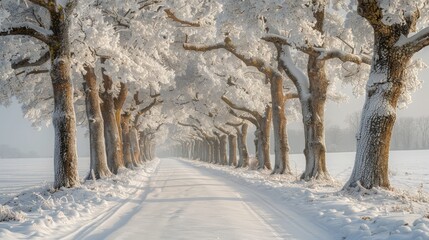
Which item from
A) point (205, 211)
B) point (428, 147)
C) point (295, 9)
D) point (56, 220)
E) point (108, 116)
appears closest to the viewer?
point (56, 220)

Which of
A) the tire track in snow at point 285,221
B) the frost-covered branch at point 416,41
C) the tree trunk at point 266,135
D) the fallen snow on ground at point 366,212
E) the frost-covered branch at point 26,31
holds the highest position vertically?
the frost-covered branch at point 26,31

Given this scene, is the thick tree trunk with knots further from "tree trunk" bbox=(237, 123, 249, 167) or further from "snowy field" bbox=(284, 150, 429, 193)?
"snowy field" bbox=(284, 150, 429, 193)

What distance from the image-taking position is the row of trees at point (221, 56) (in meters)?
11.0

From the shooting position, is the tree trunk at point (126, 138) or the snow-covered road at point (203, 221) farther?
the tree trunk at point (126, 138)

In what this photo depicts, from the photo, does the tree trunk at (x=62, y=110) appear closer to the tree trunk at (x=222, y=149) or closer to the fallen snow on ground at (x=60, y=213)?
the fallen snow on ground at (x=60, y=213)

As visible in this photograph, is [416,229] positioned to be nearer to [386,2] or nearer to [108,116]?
[386,2]

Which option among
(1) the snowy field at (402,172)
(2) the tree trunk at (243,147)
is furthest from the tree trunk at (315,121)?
(2) the tree trunk at (243,147)

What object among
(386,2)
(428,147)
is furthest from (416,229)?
Result: (428,147)

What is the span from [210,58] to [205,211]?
16.0 meters

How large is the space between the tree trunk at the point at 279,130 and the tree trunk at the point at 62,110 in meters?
11.8

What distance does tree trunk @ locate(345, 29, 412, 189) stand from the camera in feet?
35.7

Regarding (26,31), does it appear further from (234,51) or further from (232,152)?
(232,152)

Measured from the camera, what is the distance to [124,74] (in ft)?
55.4

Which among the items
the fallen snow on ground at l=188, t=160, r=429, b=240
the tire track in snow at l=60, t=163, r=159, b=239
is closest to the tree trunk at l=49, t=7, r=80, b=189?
the tire track in snow at l=60, t=163, r=159, b=239
